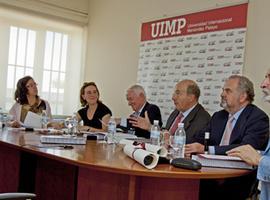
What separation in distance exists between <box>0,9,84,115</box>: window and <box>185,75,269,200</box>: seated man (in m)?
3.14

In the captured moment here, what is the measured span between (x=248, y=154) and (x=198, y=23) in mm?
2320

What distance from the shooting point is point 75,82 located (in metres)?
5.54

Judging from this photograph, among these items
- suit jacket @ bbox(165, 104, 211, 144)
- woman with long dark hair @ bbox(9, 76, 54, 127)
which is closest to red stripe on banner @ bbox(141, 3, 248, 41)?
suit jacket @ bbox(165, 104, 211, 144)

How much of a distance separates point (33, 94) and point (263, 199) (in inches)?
112

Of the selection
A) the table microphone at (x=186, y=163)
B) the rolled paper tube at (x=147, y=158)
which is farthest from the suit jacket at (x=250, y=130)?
the rolled paper tube at (x=147, y=158)

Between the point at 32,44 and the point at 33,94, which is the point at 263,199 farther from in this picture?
the point at 32,44

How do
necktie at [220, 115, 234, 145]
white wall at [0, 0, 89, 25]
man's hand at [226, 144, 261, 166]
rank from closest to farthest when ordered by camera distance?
man's hand at [226, 144, 261, 166] < necktie at [220, 115, 234, 145] < white wall at [0, 0, 89, 25]

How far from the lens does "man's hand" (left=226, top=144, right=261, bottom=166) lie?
184cm

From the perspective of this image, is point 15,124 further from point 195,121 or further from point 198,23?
point 198,23

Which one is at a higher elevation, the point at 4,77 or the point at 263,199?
the point at 4,77

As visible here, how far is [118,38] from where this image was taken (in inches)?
198

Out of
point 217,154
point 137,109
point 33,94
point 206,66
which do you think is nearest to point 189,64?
point 206,66

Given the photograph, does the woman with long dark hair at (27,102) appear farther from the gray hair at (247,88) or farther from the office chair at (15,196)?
the office chair at (15,196)

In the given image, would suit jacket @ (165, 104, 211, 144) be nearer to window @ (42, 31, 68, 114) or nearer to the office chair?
the office chair
